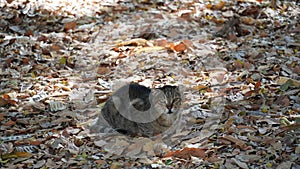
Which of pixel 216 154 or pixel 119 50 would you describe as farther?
pixel 119 50

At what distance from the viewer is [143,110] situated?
14.0 feet

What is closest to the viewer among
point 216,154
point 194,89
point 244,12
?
point 216,154

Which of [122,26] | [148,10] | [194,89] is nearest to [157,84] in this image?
[194,89]

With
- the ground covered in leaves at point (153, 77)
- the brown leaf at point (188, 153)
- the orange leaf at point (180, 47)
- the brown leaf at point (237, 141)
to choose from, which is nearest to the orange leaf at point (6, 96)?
the ground covered in leaves at point (153, 77)

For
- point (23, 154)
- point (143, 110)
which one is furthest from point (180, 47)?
point (23, 154)

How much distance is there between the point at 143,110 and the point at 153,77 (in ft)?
4.00

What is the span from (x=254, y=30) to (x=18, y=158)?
360cm

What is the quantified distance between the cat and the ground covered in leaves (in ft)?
0.34

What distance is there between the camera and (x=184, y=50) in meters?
6.03

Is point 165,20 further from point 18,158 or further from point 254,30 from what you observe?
point 18,158

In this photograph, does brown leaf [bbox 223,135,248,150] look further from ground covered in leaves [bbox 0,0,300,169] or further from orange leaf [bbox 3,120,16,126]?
orange leaf [bbox 3,120,16,126]

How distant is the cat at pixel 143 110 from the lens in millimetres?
4141

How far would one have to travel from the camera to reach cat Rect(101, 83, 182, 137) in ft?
13.6

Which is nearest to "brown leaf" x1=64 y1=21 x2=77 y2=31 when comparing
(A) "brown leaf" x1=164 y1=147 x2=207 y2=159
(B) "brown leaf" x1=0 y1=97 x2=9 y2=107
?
(B) "brown leaf" x1=0 y1=97 x2=9 y2=107
